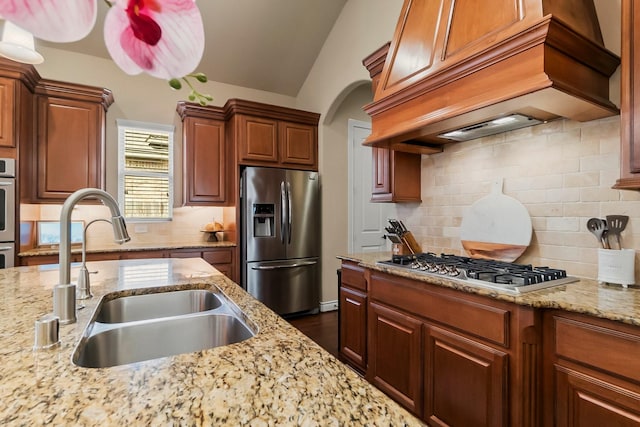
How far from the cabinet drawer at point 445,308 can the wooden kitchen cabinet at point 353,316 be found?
0.77 ft

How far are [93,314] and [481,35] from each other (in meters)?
2.10

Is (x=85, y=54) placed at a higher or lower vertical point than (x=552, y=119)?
higher

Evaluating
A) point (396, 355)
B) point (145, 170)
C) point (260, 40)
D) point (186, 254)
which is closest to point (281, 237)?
point (186, 254)

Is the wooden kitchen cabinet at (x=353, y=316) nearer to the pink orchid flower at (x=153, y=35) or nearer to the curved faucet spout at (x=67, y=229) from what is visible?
the curved faucet spout at (x=67, y=229)

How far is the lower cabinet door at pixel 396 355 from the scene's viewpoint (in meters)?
1.81

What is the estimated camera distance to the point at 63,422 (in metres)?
0.51

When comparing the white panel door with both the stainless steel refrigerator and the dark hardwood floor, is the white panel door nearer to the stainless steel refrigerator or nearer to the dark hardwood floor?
the stainless steel refrigerator

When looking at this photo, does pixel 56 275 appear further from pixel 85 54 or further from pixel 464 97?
pixel 85 54

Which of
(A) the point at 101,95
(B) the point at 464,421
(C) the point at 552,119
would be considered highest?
(A) the point at 101,95

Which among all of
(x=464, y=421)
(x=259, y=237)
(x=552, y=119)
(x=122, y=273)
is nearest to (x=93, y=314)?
(x=122, y=273)

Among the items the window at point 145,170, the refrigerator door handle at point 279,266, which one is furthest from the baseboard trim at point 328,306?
the window at point 145,170

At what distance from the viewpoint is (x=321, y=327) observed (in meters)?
3.60

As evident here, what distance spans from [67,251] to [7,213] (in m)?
2.71

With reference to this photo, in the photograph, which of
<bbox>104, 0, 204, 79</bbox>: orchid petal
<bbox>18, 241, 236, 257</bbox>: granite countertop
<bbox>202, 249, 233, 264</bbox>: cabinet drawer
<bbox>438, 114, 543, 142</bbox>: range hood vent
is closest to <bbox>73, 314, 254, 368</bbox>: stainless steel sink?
<bbox>104, 0, 204, 79</bbox>: orchid petal
